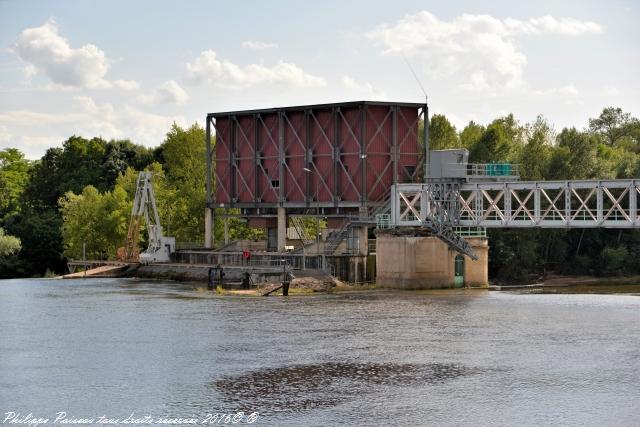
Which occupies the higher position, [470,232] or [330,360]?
[470,232]

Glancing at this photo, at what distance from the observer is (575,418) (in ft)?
120

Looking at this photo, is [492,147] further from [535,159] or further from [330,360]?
[330,360]

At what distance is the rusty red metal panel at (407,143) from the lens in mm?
98625

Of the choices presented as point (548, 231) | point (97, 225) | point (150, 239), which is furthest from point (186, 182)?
point (548, 231)

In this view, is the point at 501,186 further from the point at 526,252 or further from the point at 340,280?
the point at 526,252

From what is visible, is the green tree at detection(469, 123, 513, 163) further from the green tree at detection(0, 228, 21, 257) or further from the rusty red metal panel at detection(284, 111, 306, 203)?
the green tree at detection(0, 228, 21, 257)

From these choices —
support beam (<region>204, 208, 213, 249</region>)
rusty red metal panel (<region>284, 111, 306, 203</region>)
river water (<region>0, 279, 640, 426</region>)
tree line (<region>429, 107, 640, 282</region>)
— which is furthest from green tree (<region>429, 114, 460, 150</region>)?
river water (<region>0, 279, 640, 426</region>)

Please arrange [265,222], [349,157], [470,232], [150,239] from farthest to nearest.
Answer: [150,239] < [265,222] < [349,157] < [470,232]

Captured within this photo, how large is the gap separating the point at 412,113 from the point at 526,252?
1002 inches

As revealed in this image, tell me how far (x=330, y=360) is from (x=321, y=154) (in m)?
53.7

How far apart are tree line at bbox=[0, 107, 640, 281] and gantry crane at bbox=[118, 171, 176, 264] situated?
604cm

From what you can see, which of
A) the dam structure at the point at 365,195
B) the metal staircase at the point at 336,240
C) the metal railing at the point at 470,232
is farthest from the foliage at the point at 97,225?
the metal railing at the point at 470,232

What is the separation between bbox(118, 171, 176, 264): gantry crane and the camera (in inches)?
4400

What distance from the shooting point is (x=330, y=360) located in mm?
48219
